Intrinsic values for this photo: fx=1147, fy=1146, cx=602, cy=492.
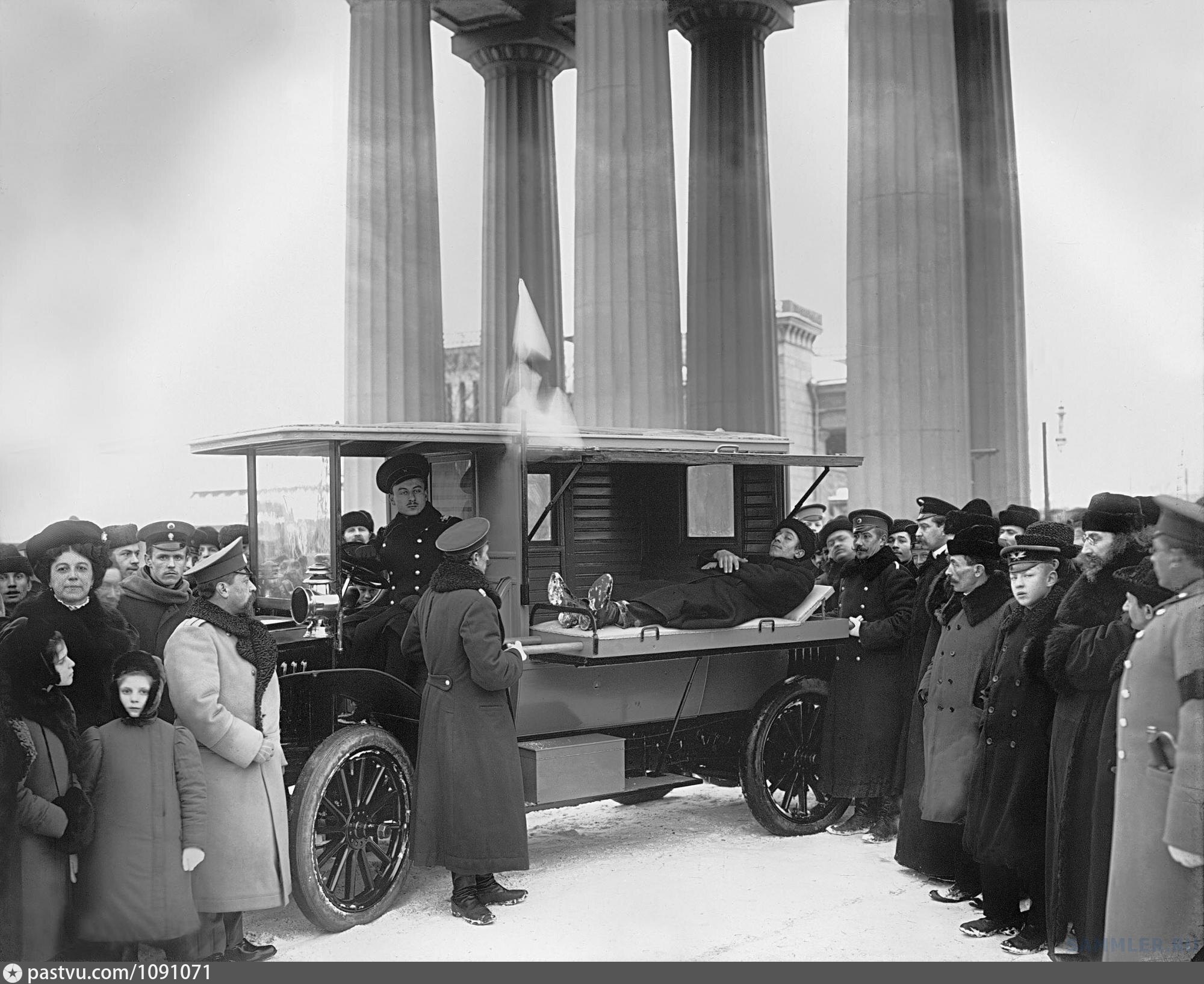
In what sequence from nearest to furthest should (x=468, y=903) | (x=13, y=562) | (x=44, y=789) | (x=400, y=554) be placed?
1. (x=44, y=789)
2. (x=13, y=562)
3. (x=468, y=903)
4. (x=400, y=554)

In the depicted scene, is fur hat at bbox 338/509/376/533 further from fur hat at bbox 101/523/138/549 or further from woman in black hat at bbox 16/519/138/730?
woman in black hat at bbox 16/519/138/730

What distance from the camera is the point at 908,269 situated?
1227cm

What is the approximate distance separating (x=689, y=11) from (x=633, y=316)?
7.63 metres

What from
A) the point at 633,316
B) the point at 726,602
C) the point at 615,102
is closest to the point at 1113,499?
the point at 726,602

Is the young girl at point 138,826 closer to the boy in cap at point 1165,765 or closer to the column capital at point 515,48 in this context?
the boy in cap at point 1165,765

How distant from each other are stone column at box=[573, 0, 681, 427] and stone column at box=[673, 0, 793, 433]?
15.2 feet

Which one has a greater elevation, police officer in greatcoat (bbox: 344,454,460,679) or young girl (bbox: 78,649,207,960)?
police officer in greatcoat (bbox: 344,454,460,679)

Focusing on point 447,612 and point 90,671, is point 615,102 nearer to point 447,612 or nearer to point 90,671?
point 447,612

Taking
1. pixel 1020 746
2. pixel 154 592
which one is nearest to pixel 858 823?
pixel 1020 746

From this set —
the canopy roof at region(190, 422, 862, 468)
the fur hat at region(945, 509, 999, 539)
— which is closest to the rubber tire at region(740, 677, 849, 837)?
the canopy roof at region(190, 422, 862, 468)

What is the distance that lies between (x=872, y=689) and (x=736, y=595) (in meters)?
1.01

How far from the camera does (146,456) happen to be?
1138cm

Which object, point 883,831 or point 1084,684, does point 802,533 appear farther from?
point 1084,684

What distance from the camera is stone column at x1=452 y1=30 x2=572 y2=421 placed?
1903 cm
